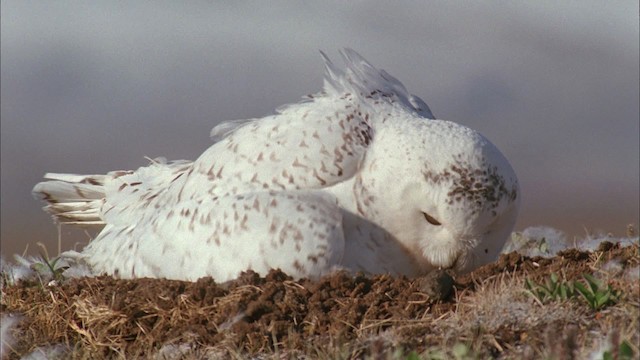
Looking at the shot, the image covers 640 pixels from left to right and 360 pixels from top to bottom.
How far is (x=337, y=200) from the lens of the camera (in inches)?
260

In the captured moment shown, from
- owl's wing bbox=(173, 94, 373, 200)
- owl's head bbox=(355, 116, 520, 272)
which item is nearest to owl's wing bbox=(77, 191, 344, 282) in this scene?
owl's wing bbox=(173, 94, 373, 200)

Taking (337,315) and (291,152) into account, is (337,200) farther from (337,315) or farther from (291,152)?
(337,315)

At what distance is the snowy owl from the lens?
638 cm

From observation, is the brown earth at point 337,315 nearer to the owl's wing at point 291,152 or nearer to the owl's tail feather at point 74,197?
the owl's wing at point 291,152

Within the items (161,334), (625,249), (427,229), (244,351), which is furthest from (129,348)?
(625,249)

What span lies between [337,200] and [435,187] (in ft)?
2.24

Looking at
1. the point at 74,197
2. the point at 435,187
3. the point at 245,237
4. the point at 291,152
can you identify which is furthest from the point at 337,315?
the point at 74,197

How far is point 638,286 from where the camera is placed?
5371 millimetres

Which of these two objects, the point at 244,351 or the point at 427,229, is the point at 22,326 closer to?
the point at 244,351

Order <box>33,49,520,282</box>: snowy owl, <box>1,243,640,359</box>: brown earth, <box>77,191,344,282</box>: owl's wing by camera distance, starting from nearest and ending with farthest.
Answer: <box>1,243,640,359</box>: brown earth → <box>77,191,344,282</box>: owl's wing → <box>33,49,520,282</box>: snowy owl

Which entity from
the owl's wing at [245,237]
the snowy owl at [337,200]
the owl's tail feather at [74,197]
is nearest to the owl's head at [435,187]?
the snowy owl at [337,200]

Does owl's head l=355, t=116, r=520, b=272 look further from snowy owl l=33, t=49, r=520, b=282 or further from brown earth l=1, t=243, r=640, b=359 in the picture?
brown earth l=1, t=243, r=640, b=359

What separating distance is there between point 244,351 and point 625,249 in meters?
2.78

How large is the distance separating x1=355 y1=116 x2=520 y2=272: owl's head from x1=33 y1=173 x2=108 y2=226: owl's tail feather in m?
2.83
